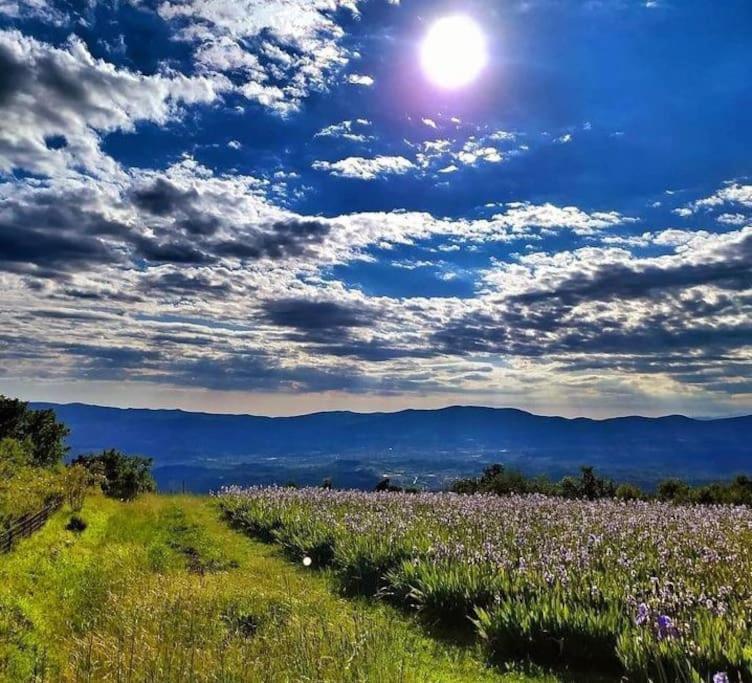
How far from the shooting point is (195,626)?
32.8 ft

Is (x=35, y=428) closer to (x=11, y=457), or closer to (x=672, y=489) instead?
(x=11, y=457)

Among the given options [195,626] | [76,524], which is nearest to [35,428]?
[76,524]

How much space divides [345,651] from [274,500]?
1909 cm

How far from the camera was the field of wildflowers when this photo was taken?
24.3 ft

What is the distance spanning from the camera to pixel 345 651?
797cm

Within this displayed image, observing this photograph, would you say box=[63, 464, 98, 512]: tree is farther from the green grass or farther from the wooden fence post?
the green grass

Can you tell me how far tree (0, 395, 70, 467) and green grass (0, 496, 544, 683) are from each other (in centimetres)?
2719

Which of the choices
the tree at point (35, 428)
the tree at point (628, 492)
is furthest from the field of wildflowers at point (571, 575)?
the tree at point (35, 428)

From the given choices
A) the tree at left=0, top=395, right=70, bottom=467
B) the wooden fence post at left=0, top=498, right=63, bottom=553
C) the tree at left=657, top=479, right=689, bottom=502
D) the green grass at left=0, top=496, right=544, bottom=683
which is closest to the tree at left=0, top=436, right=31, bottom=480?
the wooden fence post at left=0, top=498, right=63, bottom=553

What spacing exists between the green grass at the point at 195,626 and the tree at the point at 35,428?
1071 inches

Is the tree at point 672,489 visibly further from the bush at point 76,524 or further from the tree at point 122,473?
the tree at point 122,473

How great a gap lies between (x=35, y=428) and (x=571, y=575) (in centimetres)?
4374

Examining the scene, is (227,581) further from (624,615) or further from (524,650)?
(624,615)

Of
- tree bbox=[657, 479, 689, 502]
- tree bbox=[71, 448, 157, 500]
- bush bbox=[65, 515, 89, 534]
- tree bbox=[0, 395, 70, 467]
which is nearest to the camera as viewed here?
bush bbox=[65, 515, 89, 534]
